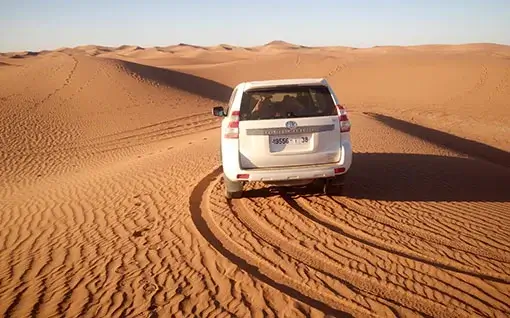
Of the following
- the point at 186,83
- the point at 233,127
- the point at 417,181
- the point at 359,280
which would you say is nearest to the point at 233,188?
the point at 233,127

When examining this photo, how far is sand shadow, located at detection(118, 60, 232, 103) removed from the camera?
28.0 metres

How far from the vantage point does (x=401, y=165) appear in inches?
324

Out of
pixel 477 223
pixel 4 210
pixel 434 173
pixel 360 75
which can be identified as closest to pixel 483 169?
pixel 434 173

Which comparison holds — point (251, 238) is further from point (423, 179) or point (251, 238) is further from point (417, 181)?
point (423, 179)

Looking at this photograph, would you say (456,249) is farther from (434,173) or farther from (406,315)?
(434,173)

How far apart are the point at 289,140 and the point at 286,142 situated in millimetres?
47

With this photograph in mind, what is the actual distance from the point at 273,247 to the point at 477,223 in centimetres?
285

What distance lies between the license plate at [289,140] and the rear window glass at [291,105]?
0.28 metres

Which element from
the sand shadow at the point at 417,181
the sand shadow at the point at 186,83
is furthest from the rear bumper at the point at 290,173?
the sand shadow at the point at 186,83

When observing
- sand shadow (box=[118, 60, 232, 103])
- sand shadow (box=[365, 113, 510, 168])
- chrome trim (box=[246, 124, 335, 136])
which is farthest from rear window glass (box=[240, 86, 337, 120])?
sand shadow (box=[118, 60, 232, 103])

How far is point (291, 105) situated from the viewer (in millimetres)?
5441

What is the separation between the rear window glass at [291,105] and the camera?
17.0 ft

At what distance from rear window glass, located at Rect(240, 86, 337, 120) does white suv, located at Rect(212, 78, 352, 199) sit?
13 mm

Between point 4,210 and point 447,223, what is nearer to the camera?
point 447,223
